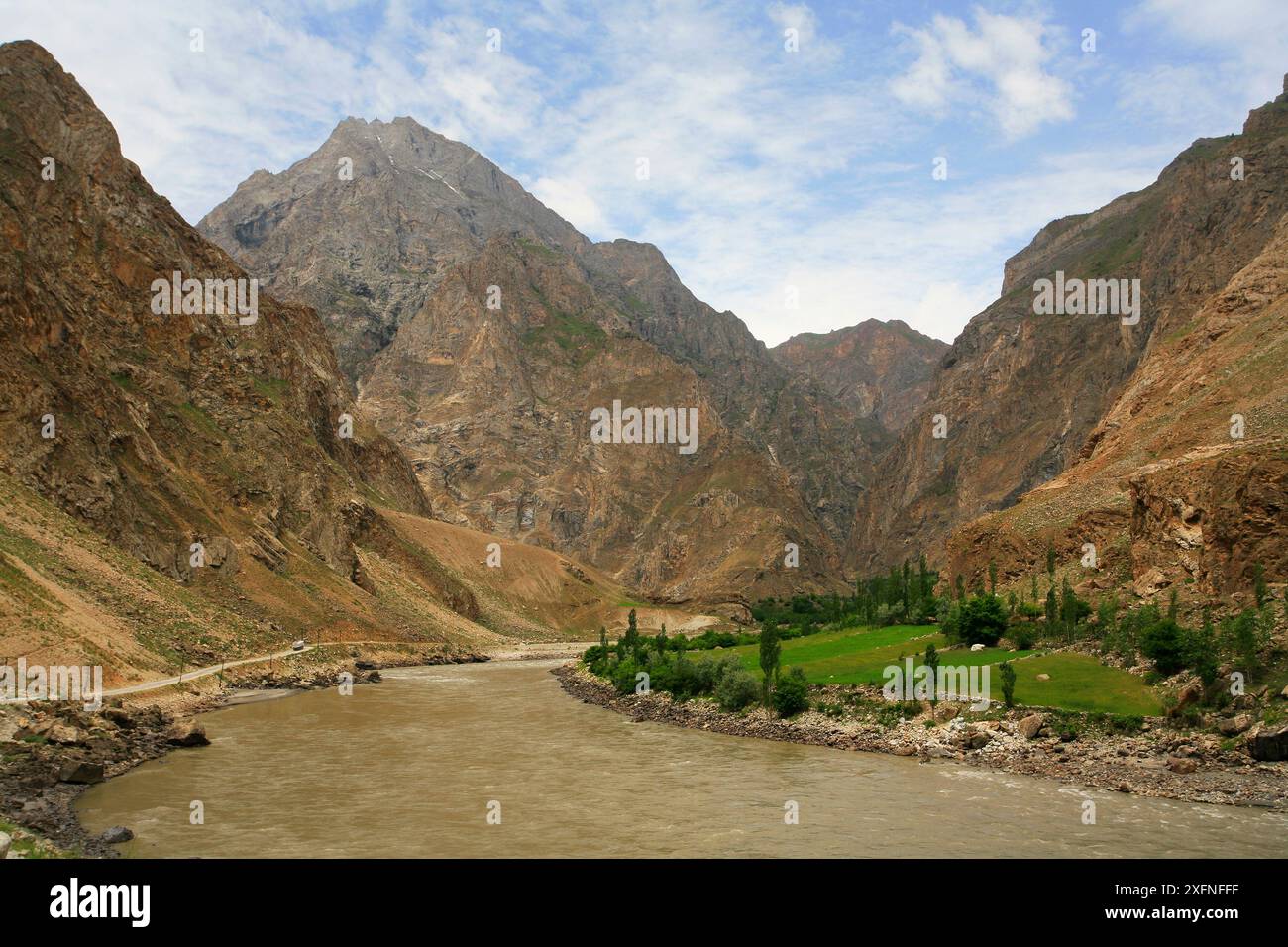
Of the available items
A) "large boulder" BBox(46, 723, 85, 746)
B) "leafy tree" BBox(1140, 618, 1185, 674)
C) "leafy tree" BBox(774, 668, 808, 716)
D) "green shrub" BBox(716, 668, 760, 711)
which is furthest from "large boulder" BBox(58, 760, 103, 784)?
"leafy tree" BBox(1140, 618, 1185, 674)

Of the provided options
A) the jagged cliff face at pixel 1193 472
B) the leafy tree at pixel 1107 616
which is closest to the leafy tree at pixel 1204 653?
the jagged cliff face at pixel 1193 472

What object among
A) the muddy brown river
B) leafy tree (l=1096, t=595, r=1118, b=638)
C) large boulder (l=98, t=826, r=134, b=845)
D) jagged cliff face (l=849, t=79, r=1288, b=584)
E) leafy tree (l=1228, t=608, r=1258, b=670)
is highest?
jagged cliff face (l=849, t=79, r=1288, b=584)

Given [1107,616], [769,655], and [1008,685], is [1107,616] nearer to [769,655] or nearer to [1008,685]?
[1008,685]

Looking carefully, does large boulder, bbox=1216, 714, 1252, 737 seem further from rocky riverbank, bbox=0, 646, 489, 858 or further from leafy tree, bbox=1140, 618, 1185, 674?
rocky riverbank, bbox=0, 646, 489, 858

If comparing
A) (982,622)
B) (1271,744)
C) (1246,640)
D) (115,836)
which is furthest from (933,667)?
(115,836)
